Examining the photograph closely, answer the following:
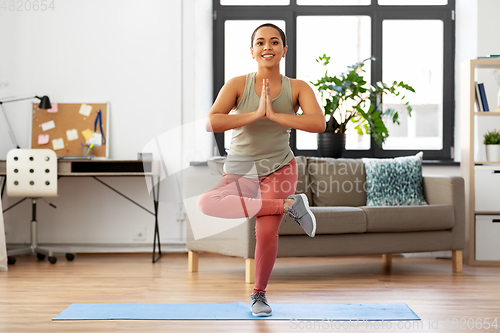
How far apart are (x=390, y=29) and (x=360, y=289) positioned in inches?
104

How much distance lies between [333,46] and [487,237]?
6.86 ft

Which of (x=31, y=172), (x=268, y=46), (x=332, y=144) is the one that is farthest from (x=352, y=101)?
(x=31, y=172)

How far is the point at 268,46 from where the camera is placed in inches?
84.5

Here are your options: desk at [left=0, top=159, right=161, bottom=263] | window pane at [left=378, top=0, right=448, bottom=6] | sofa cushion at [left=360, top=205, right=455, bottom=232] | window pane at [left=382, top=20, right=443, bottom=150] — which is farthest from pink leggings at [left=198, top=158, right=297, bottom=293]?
window pane at [left=378, top=0, right=448, bottom=6]

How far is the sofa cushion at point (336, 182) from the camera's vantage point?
375 cm

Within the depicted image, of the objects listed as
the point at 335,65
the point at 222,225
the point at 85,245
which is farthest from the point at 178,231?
the point at 335,65

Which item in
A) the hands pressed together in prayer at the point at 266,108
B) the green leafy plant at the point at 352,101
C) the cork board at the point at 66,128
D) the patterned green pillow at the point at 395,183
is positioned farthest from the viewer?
the cork board at the point at 66,128

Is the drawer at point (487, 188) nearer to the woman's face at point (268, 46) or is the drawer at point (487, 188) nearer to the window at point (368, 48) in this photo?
the window at point (368, 48)

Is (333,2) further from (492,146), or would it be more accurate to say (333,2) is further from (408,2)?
(492,146)

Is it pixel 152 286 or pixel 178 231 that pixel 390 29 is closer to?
pixel 178 231

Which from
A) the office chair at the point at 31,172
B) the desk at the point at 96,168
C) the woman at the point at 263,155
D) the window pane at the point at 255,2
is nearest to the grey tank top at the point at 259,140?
the woman at the point at 263,155

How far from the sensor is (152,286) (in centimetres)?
292

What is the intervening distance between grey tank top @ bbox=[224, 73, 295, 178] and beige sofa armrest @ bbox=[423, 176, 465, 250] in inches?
67.4

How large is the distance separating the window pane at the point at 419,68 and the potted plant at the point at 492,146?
68 centimetres
